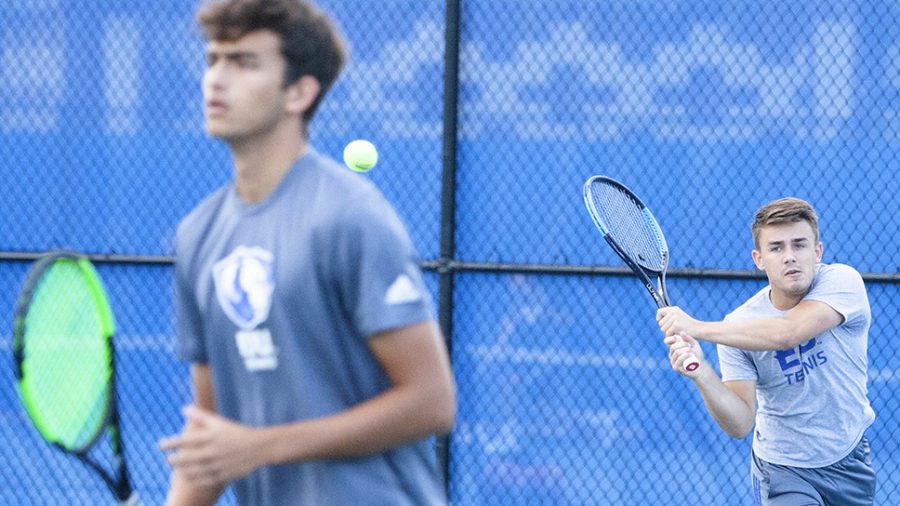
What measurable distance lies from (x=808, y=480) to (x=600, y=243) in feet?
4.91

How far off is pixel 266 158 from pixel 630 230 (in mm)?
2332

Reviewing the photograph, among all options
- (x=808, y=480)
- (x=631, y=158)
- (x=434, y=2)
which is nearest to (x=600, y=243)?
(x=631, y=158)

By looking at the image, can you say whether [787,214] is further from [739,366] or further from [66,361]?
[66,361]

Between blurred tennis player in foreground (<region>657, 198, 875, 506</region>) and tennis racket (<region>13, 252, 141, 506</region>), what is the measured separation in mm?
1715

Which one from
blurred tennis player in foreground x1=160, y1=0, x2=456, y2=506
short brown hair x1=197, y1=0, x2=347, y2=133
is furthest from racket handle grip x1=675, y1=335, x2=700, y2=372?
short brown hair x1=197, y1=0, x2=347, y2=133

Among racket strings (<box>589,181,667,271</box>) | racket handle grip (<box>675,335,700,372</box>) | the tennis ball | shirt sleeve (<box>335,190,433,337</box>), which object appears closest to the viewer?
shirt sleeve (<box>335,190,433,337</box>)

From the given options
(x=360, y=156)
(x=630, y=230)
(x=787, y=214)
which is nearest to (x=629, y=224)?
(x=630, y=230)

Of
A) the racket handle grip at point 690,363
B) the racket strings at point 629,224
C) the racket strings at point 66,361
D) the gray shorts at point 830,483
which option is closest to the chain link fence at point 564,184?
the racket strings at point 629,224

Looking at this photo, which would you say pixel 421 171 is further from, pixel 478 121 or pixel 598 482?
pixel 598 482

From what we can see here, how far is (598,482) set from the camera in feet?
16.0

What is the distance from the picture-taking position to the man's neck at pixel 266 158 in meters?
1.84

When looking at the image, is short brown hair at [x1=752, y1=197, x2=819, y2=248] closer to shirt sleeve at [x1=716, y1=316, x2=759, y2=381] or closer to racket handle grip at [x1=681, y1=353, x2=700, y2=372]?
shirt sleeve at [x1=716, y1=316, x2=759, y2=381]

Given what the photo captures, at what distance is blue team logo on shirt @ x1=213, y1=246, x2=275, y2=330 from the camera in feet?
5.86

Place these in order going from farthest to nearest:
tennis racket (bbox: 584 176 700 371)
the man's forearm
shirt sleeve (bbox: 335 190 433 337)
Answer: tennis racket (bbox: 584 176 700 371), the man's forearm, shirt sleeve (bbox: 335 190 433 337)
